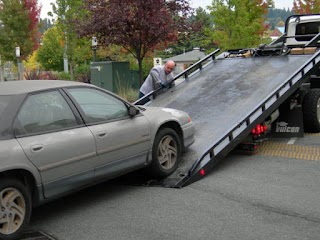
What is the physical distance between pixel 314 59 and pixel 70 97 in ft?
17.6

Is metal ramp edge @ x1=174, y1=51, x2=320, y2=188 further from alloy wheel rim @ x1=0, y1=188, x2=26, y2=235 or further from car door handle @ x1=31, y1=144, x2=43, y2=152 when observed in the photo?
alloy wheel rim @ x1=0, y1=188, x2=26, y2=235

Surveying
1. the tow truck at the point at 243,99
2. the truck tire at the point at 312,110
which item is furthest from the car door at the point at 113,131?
the truck tire at the point at 312,110

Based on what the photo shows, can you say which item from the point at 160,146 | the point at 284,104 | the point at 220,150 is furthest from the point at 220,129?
the point at 284,104

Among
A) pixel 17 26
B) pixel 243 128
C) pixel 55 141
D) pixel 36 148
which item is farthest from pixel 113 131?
pixel 17 26

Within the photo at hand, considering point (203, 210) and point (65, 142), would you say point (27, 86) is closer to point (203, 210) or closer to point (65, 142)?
point (65, 142)

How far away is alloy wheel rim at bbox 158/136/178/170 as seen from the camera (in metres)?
6.29

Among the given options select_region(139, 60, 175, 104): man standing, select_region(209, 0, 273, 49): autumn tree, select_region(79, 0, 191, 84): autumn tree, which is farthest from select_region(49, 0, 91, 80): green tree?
select_region(139, 60, 175, 104): man standing

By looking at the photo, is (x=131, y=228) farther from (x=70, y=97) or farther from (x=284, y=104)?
(x=284, y=104)

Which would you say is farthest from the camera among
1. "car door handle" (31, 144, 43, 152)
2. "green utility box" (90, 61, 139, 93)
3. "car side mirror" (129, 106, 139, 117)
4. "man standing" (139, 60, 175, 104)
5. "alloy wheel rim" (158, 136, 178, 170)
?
"green utility box" (90, 61, 139, 93)

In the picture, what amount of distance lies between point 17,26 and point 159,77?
20.5 meters

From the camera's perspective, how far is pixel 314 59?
28.6 ft

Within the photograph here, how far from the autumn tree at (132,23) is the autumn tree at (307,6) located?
1257 centimetres

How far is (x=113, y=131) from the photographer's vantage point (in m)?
5.50

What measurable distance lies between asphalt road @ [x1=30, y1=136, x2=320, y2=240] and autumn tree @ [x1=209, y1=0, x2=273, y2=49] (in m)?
11.4
